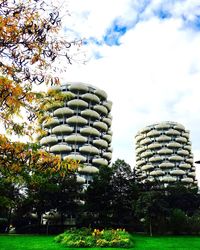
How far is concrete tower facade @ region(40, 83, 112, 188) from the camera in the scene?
74.5 metres

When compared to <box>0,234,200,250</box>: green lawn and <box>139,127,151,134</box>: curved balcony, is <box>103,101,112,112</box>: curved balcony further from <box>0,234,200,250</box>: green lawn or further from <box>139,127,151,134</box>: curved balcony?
<box>0,234,200,250</box>: green lawn

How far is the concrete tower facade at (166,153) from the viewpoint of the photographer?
11300cm

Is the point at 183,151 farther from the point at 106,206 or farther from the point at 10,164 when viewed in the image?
the point at 10,164

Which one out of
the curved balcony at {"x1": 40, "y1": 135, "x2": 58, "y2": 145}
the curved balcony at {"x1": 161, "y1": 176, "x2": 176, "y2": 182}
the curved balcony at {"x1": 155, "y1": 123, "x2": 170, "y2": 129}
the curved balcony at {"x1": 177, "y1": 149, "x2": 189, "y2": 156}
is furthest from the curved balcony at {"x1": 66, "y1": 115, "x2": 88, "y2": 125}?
the curved balcony at {"x1": 155, "y1": 123, "x2": 170, "y2": 129}

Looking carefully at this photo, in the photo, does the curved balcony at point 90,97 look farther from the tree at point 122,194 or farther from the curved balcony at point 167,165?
the curved balcony at point 167,165

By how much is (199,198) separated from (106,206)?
32498 millimetres

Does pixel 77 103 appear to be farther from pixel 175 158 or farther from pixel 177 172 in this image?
pixel 175 158

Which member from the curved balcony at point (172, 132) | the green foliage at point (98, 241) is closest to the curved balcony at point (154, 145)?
the curved balcony at point (172, 132)

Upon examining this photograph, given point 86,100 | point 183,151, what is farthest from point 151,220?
point 183,151

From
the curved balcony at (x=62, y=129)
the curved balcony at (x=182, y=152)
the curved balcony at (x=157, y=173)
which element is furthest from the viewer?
the curved balcony at (x=182, y=152)

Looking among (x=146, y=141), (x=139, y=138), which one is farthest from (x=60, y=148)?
(x=139, y=138)

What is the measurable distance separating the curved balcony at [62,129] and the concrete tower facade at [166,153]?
43.3 meters

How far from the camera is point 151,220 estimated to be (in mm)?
47812

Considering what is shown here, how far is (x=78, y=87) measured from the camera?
80.1 meters
